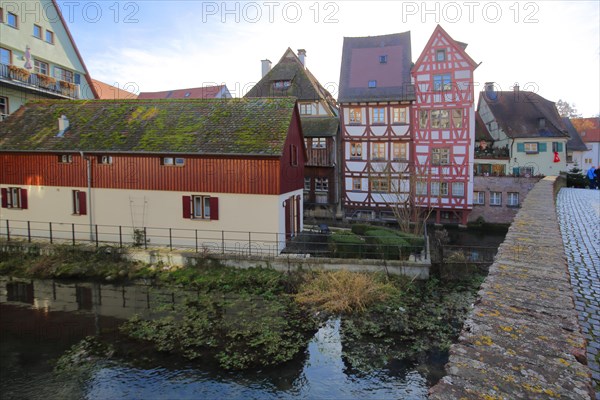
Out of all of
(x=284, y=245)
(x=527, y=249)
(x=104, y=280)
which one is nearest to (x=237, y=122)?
(x=284, y=245)

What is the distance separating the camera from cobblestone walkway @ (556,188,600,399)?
3.74m

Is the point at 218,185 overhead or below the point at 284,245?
overhead

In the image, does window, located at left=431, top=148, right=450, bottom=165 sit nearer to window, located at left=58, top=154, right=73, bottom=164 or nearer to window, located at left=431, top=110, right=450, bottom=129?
window, located at left=431, top=110, right=450, bottom=129

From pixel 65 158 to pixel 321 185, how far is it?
17.6m

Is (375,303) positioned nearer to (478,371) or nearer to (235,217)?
(235,217)

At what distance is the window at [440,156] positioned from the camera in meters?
30.0

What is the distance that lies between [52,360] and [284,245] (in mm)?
9897

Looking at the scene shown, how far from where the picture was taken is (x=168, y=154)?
18109mm

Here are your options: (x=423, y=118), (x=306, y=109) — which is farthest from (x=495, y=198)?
(x=306, y=109)

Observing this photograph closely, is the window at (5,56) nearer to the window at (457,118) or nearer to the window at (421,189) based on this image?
A: the window at (421,189)

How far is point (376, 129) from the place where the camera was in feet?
99.5

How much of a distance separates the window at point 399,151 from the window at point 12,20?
26022 mm

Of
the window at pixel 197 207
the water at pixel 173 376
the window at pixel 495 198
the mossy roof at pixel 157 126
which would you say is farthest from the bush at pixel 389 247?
the window at pixel 495 198

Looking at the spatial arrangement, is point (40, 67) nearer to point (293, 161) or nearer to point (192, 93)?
point (293, 161)
